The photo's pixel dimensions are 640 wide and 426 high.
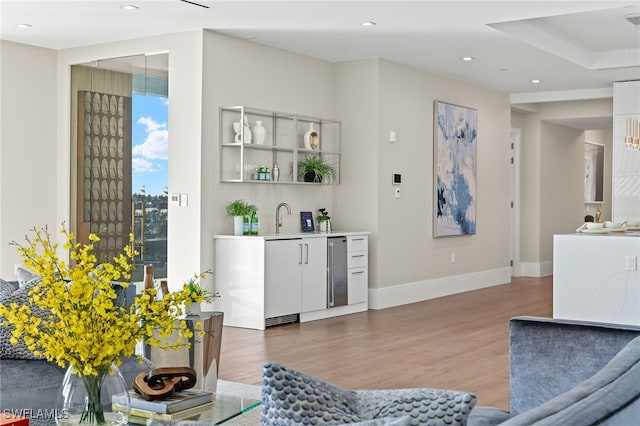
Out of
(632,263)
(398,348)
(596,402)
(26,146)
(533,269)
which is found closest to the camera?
(596,402)

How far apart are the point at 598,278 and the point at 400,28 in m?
2.83

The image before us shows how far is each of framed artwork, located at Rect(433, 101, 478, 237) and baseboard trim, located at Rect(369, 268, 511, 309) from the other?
604 millimetres

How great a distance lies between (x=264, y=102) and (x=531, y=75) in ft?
12.5

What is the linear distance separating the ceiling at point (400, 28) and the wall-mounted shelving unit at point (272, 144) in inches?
28.9

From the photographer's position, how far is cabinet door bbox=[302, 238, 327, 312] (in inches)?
293

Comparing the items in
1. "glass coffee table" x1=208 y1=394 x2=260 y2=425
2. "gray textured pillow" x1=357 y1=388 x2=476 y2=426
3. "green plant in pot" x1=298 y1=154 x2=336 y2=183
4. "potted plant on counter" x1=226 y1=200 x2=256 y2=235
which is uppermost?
"green plant in pot" x1=298 y1=154 x2=336 y2=183

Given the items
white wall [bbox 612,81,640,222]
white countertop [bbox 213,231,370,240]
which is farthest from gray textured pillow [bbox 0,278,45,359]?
white wall [bbox 612,81,640,222]

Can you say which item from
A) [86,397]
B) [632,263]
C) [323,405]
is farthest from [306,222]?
[323,405]

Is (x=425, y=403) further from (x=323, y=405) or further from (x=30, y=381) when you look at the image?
(x=30, y=381)

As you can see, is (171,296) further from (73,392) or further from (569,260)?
(569,260)

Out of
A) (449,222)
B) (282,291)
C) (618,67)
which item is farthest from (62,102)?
(618,67)

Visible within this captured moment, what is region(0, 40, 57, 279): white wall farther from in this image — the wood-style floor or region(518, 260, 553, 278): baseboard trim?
region(518, 260, 553, 278): baseboard trim

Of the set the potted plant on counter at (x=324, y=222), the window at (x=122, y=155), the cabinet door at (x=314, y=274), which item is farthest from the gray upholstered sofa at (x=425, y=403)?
the potted plant on counter at (x=324, y=222)

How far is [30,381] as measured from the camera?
3387 millimetres
